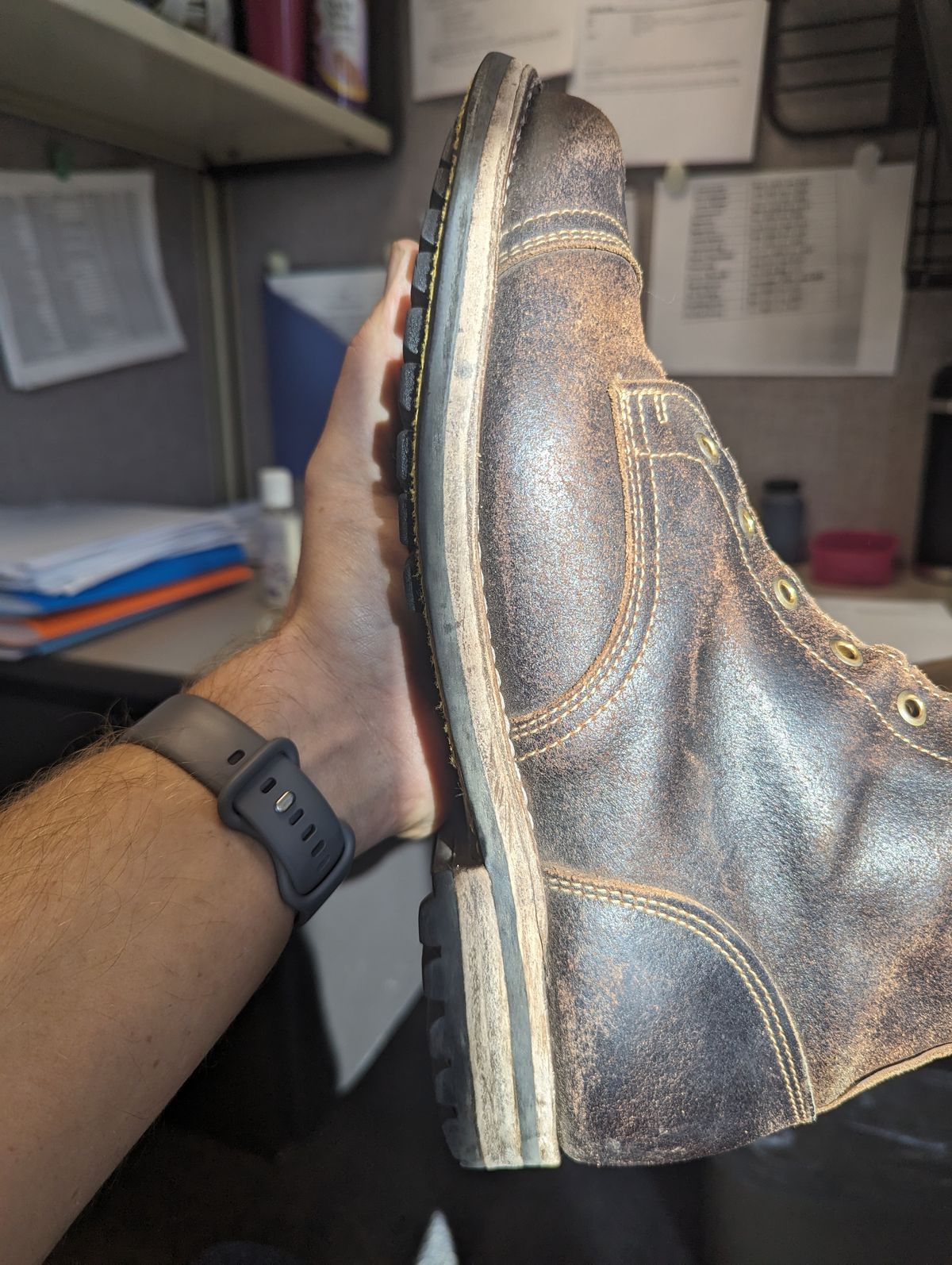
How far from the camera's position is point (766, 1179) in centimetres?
75

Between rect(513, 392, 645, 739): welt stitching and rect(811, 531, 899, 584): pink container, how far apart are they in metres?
0.48

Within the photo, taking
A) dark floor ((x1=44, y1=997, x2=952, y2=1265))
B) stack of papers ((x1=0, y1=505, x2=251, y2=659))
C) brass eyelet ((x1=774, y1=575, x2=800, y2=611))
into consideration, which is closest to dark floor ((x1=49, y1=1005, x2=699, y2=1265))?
dark floor ((x1=44, y1=997, x2=952, y2=1265))

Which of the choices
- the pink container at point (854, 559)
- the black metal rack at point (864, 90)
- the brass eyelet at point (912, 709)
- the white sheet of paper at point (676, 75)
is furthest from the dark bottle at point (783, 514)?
the brass eyelet at point (912, 709)

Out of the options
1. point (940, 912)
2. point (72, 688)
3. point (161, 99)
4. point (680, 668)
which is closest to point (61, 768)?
point (72, 688)

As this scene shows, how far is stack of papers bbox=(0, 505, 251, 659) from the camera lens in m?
0.66

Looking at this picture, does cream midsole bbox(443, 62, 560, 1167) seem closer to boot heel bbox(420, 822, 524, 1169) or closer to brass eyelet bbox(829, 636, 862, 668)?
boot heel bbox(420, 822, 524, 1169)

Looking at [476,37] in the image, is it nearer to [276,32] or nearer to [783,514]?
[276,32]

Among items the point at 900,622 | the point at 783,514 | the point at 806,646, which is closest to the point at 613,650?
the point at 806,646

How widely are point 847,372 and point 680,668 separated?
0.58m

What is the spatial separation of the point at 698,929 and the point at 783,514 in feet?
1.88

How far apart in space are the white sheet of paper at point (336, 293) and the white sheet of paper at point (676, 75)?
1.03 ft

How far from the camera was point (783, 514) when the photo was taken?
2.92ft

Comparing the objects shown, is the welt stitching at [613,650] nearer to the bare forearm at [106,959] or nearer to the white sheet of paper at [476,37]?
the bare forearm at [106,959]

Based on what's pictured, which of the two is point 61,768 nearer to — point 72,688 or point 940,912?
point 72,688
